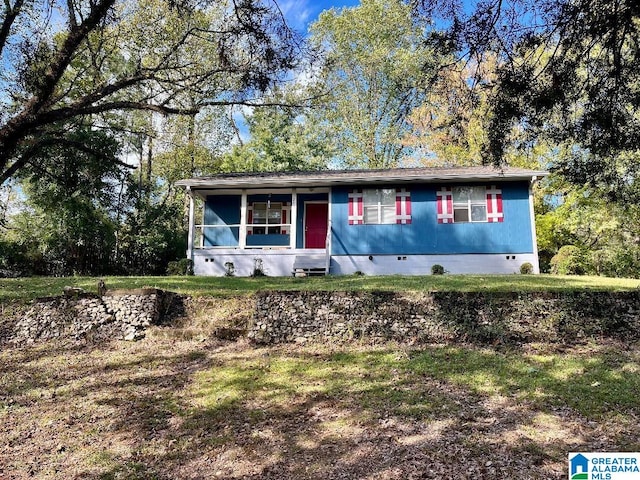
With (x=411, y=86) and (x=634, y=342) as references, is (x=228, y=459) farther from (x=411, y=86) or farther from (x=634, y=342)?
(x=634, y=342)

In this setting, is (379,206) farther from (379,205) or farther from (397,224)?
(397,224)

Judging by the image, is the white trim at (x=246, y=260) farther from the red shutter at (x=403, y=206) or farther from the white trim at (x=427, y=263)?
the red shutter at (x=403, y=206)

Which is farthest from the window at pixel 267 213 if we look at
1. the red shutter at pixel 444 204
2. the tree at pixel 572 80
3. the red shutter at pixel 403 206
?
the tree at pixel 572 80

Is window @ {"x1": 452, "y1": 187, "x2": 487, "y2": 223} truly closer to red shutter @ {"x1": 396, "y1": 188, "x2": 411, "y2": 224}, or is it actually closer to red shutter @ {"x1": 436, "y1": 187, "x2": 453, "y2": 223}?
red shutter @ {"x1": 436, "y1": 187, "x2": 453, "y2": 223}

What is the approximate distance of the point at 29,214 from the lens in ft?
61.7

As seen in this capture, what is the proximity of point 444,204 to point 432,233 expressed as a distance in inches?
44.5

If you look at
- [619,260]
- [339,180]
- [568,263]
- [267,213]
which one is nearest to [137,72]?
[339,180]

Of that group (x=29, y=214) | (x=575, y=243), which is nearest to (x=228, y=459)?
(x=29, y=214)

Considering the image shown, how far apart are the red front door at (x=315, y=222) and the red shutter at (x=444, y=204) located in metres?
4.49

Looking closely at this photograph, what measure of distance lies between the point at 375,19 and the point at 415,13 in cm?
2640

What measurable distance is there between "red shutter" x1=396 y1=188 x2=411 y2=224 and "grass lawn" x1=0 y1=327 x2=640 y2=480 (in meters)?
8.08

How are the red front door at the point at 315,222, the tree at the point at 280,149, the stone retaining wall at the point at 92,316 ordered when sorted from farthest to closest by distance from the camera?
the tree at the point at 280,149 < the red front door at the point at 315,222 < the stone retaining wall at the point at 92,316

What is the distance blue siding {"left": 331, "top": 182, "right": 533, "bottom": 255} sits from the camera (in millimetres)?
15531

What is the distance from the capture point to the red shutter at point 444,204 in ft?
52.3
